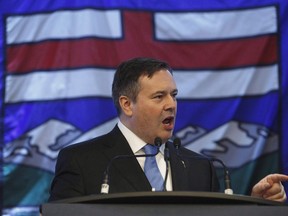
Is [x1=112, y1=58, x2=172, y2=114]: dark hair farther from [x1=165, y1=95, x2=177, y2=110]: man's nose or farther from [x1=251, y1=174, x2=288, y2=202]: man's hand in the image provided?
[x1=251, y1=174, x2=288, y2=202]: man's hand

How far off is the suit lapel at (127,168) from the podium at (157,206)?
662mm

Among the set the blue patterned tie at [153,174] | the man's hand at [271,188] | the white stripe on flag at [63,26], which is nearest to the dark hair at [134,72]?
the blue patterned tie at [153,174]

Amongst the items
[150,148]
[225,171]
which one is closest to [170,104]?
[150,148]

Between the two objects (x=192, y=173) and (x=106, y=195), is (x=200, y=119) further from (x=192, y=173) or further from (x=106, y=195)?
(x=106, y=195)

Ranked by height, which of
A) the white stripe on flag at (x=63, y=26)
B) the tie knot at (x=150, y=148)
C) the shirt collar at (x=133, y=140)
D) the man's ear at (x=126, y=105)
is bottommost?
the tie knot at (x=150, y=148)

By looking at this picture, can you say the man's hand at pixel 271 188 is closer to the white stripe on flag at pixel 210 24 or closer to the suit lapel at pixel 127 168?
the suit lapel at pixel 127 168

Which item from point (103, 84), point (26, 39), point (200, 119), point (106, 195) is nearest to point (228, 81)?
point (200, 119)

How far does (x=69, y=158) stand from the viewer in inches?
100

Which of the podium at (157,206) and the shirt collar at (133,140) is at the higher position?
the shirt collar at (133,140)

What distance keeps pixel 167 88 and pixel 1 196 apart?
4.42 feet

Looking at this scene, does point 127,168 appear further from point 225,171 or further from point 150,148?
point 225,171

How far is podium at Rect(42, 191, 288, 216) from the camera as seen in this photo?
1.81 metres

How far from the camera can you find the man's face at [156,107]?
2623mm

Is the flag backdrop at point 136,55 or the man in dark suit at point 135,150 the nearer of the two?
the man in dark suit at point 135,150
